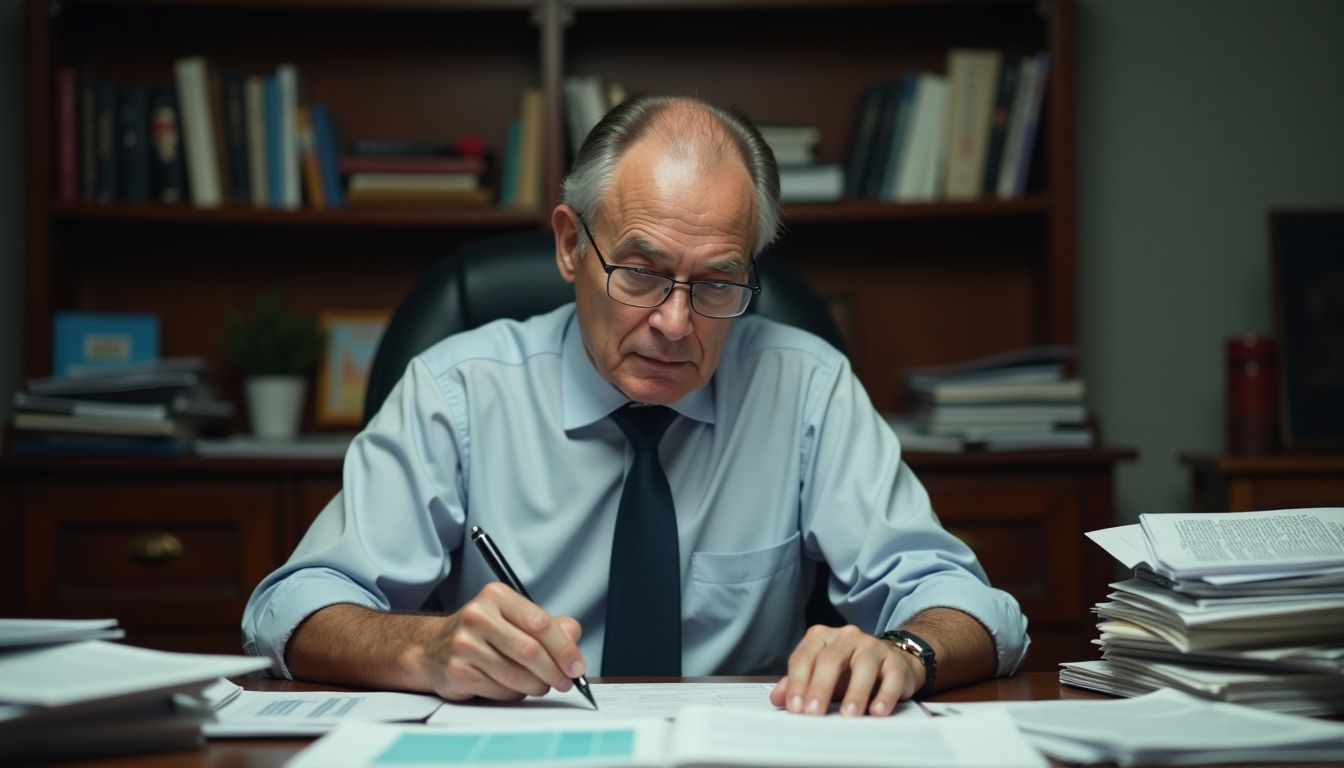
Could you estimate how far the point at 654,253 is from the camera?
1.29 m

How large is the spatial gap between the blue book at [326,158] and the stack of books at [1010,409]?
1.26 m

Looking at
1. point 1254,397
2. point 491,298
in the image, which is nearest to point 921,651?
point 491,298

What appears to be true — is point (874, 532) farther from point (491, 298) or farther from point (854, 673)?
point (491, 298)

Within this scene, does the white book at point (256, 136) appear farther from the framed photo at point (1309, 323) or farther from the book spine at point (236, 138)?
the framed photo at point (1309, 323)

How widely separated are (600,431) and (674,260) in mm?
259

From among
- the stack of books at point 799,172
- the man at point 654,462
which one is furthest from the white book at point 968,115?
the man at point 654,462

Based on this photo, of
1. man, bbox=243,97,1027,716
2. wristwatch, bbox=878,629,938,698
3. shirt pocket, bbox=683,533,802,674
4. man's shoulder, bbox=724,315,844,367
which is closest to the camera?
wristwatch, bbox=878,629,938,698

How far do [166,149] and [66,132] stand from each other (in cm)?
19

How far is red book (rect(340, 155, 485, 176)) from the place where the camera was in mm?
2402

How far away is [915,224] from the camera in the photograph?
2.66 meters

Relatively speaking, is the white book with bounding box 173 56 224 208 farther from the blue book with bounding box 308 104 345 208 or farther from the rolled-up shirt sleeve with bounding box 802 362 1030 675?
the rolled-up shirt sleeve with bounding box 802 362 1030 675

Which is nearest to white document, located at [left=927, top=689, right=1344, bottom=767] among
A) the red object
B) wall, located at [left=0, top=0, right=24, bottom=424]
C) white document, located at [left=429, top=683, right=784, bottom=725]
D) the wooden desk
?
white document, located at [left=429, top=683, right=784, bottom=725]

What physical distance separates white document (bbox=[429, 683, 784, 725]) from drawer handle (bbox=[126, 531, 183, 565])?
1.40 meters

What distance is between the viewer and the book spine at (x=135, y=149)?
2.41 meters
